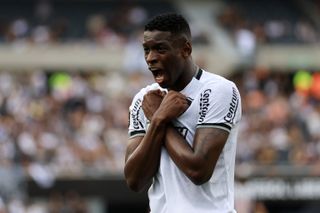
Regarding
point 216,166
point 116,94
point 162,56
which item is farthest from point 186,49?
point 116,94

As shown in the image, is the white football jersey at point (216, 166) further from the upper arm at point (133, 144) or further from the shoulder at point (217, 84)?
the upper arm at point (133, 144)

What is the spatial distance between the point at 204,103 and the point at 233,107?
0.16m

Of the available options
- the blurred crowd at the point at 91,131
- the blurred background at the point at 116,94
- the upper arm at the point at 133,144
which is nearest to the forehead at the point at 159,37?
the upper arm at the point at 133,144

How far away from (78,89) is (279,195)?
6.51 meters

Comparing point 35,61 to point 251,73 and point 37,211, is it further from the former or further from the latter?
point 37,211

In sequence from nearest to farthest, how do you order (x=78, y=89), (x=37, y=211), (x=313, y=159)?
(x=37, y=211), (x=313, y=159), (x=78, y=89)

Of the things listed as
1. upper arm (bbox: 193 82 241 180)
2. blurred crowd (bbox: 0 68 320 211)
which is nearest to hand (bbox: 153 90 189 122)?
upper arm (bbox: 193 82 241 180)

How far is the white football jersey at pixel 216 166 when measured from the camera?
5488mm

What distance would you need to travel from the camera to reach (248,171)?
829 inches

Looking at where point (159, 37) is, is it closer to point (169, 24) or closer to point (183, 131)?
point (169, 24)

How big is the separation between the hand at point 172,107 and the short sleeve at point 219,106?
98 millimetres

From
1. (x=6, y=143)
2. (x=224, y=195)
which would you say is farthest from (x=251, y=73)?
(x=224, y=195)

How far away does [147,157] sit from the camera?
216 inches

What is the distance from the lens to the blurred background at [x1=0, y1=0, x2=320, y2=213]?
21234 millimetres
